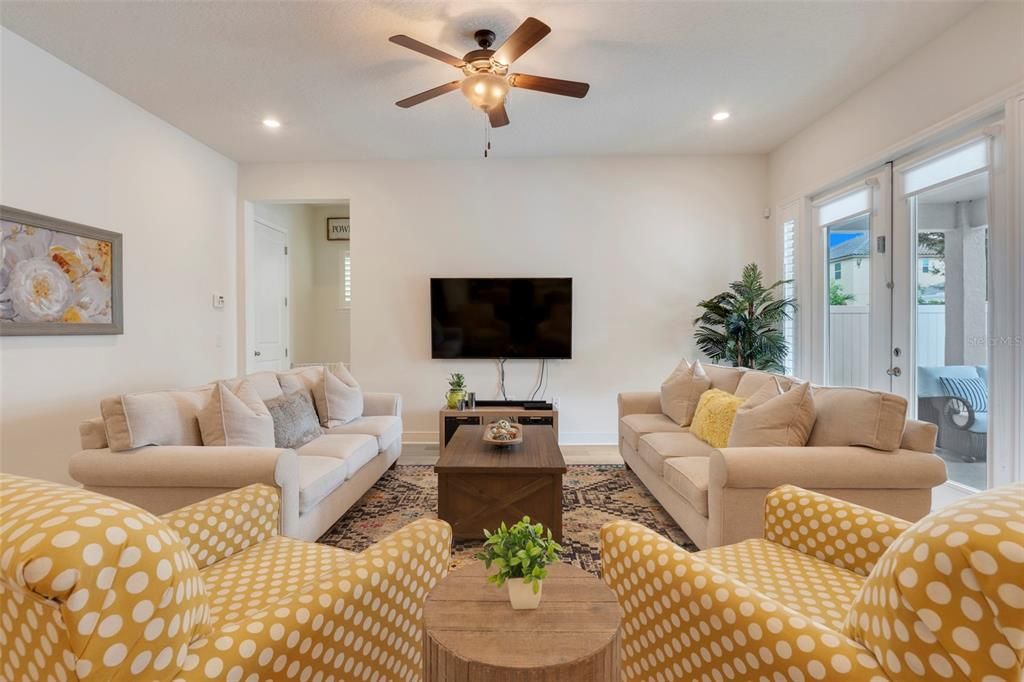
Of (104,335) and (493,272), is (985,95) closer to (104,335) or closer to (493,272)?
(493,272)

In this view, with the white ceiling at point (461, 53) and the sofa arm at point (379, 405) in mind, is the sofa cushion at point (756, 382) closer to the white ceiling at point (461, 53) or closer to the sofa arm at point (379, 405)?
the white ceiling at point (461, 53)

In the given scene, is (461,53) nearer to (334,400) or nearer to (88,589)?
(334,400)

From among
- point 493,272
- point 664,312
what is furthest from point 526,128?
point 664,312

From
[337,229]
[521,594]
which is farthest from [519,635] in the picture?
[337,229]

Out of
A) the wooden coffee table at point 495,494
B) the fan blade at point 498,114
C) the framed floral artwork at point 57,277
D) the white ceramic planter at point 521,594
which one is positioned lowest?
the wooden coffee table at point 495,494

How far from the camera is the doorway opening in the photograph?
4881 mm

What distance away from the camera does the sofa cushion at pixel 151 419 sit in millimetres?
2004

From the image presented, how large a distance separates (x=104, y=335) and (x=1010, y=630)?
14.4ft

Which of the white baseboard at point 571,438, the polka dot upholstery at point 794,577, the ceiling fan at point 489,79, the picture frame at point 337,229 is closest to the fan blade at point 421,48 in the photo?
the ceiling fan at point 489,79

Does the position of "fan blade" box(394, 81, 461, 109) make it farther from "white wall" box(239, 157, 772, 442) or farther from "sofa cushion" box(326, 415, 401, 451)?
"sofa cushion" box(326, 415, 401, 451)

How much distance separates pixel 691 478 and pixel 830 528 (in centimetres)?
78

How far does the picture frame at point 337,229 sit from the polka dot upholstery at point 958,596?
621cm

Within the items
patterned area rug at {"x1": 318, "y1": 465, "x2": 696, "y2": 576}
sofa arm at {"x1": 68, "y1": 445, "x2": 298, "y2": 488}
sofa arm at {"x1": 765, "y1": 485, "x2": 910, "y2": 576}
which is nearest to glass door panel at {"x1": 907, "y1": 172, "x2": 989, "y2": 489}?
patterned area rug at {"x1": 318, "y1": 465, "x2": 696, "y2": 576}

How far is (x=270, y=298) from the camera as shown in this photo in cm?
515
